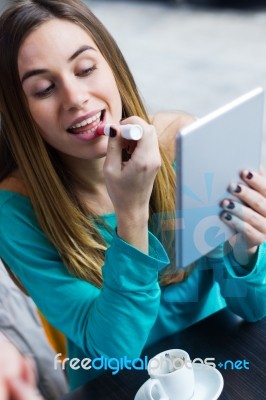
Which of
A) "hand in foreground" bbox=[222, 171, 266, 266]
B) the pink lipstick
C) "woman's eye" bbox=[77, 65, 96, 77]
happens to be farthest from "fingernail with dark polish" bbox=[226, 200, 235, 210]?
"woman's eye" bbox=[77, 65, 96, 77]

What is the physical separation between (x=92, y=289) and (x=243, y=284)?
183 mm

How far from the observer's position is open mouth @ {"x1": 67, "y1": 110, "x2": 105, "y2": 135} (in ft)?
1.95

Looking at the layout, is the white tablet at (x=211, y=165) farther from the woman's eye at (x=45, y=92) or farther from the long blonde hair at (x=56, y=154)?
the woman's eye at (x=45, y=92)

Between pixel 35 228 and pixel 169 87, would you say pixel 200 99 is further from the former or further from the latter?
pixel 35 228

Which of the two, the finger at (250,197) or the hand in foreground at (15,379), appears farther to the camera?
the finger at (250,197)

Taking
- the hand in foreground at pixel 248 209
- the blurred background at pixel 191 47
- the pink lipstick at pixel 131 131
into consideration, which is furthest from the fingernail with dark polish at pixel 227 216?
the blurred background at pixel 191 47

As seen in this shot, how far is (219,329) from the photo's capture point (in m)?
0.68

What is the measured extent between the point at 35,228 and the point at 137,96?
0.21 metres

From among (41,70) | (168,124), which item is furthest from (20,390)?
(168,124)

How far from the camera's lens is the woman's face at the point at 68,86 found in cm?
57

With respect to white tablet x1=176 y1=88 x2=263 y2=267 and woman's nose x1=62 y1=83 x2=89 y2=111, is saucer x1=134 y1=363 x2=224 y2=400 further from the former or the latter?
woman's nose x1=62 y1=83 x2=89 y2=111

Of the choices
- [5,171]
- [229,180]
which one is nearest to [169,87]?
[5,171]

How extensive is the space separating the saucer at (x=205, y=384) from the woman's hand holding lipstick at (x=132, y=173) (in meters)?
0.18

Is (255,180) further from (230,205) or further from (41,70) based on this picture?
(41,70)
